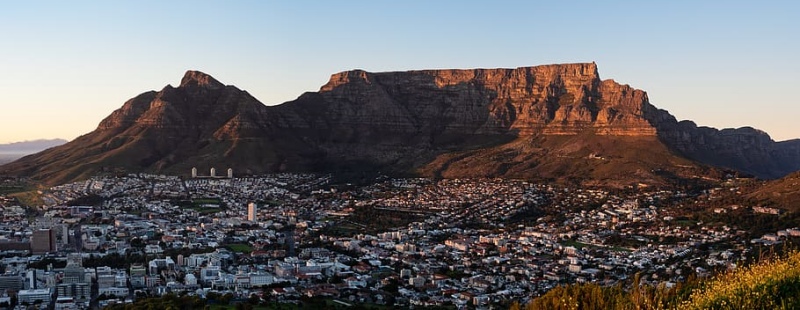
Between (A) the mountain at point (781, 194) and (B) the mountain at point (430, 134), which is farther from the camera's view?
(B) the mountain at point (430, 134)

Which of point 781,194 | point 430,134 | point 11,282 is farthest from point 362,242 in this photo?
point 430,134

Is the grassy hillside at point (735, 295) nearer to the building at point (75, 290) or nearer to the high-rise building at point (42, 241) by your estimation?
the building at point (75, 290)

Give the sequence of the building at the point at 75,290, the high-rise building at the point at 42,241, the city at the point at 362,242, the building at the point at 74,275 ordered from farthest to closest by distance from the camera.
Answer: the high-rise building at the point at 42,241
the building at the point at 74,275
the city at the point at 362,242
the building at the point at 75,290

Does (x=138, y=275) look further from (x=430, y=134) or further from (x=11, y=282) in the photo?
(x=430, y=134)

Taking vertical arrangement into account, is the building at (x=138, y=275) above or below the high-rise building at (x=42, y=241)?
below

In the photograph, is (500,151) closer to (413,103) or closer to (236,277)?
(413,103)

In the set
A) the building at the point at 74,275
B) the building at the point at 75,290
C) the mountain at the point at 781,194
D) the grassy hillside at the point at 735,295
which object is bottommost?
the building at the point at 75,290

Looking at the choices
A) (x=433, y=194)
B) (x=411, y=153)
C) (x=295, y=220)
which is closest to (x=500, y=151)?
(x=411, y=153)

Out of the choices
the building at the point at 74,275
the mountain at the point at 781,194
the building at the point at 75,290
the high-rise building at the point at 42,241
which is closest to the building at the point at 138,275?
the building at the point at 75,290
